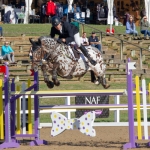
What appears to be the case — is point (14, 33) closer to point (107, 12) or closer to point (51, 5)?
point (51, 5)

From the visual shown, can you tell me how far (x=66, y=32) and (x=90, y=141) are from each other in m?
2.80

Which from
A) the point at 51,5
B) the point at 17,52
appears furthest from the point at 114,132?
the point at 51,5

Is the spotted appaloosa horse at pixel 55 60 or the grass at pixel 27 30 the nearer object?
the spotted appaloosa horse at pixel 55 60

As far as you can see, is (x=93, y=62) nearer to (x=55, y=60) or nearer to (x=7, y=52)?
(x=55, y=60)

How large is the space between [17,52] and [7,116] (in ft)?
44.1

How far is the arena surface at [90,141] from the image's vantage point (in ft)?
43.5

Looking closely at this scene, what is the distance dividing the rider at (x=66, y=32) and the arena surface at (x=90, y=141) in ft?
5.38

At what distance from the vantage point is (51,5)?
110 ft

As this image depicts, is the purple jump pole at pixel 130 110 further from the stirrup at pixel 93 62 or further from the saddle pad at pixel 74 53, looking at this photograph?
the saddle pad at pixel 74 53

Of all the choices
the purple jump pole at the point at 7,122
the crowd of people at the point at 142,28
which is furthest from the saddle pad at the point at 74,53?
the crowd of people at the point at 142,28

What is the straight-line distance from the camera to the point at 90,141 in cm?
1464

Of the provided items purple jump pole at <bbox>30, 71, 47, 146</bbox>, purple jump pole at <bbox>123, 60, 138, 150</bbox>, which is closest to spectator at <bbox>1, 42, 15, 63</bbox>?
purple jump pole at <bbox>30, 71, 47, 146</bbox>

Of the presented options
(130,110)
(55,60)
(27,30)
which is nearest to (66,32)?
(55,60)

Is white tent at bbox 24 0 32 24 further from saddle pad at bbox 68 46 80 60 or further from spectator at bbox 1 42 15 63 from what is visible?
saddle pad at bbox 68 46 80 60
